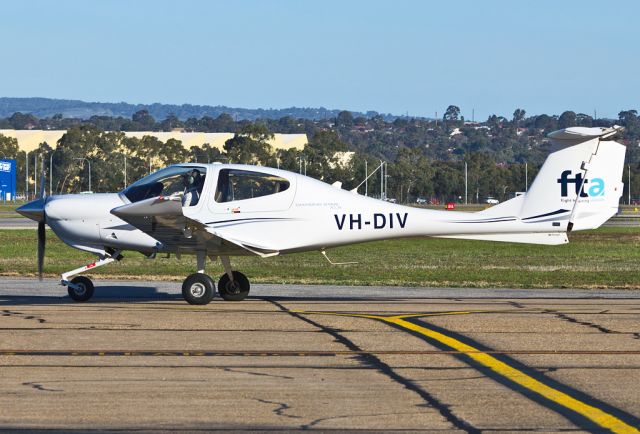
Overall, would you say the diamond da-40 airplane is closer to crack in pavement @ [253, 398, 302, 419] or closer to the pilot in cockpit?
Result: the pilot in cockpit

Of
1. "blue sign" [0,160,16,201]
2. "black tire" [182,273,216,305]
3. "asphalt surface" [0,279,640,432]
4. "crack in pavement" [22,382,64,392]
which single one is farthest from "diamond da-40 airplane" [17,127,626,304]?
"blue sign" [0,160,16,201]

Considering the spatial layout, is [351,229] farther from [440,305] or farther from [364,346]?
[364,346]

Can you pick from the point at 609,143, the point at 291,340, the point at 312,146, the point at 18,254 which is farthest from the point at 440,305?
the point at 312,146

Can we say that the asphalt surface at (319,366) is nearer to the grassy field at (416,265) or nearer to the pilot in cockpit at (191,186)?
the pilot in cockpit at (191,186)

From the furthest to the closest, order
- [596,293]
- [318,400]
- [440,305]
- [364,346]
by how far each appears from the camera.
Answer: [596,293]
[440,305]
[364,346]
[318,400]

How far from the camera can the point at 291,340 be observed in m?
13.6

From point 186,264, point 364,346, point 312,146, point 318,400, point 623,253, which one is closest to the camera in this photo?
point 318,400

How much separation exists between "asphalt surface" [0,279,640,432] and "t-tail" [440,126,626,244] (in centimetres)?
128

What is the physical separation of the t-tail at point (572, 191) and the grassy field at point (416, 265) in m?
5.57

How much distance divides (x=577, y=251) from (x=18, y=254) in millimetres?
17966

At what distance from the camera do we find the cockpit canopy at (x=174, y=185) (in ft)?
59.7

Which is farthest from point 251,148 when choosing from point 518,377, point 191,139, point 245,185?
point 518,377

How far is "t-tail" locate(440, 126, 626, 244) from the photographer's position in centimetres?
1852

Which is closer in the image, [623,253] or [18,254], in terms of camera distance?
[18,254]
